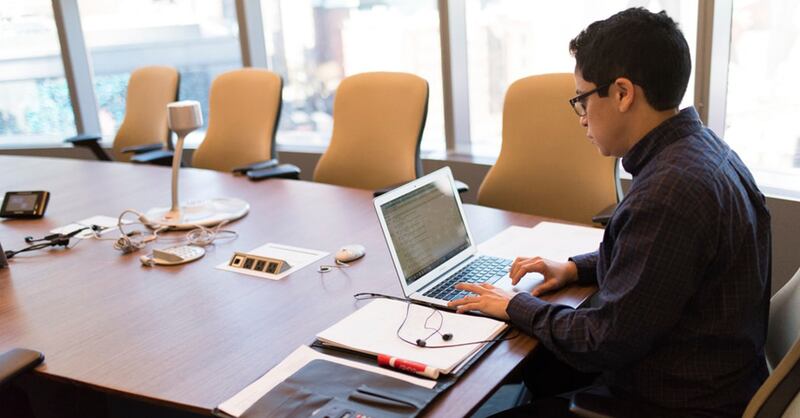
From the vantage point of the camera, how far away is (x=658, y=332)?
1.26 m

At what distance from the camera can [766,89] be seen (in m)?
3.07

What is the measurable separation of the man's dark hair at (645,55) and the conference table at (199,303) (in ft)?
1.80

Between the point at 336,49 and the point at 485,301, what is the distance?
3.43 metres

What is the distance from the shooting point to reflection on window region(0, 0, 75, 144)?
565 centimetres

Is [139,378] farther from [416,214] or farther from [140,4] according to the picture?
[140,4]

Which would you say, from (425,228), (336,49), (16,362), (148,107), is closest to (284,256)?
(425,228)

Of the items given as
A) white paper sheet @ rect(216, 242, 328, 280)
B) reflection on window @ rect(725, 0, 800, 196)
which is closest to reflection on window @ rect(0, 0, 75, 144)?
white paper sheet @ rect(216, 242, 328, 280)

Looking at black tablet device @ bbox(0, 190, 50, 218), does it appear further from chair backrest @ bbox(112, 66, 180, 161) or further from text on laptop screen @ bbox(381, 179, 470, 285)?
text on laptop screen @ bbox(381, 179, 470, 285)

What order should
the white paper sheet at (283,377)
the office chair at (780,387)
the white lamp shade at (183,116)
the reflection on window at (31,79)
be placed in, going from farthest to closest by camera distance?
the reflection on window at (31,79)
the white lamp shade at (183,116)
the white paper sheet at (283,377)
the office chair at (780,387)

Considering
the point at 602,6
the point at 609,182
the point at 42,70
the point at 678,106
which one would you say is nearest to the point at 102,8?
the point at 42,70

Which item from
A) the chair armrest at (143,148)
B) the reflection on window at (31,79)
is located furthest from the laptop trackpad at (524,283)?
the reflection on window at (31,79)

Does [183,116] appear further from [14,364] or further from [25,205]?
[14,364]

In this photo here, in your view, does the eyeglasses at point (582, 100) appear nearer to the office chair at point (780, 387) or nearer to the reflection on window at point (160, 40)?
the office chair at point (780, 387)

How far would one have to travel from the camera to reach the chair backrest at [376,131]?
2.88 metres
